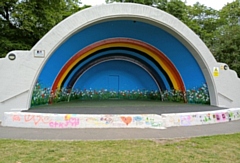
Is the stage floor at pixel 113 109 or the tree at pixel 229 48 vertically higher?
the tree at pixel 229 48

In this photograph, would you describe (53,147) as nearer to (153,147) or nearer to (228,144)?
(153,147)

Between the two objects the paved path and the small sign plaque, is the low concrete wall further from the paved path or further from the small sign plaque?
the small sign plaque

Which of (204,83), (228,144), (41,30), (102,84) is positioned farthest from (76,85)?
(228,144)

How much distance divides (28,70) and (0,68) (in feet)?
2.78

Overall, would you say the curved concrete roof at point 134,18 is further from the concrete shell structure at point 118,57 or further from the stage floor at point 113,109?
the stage floor at point 113,109

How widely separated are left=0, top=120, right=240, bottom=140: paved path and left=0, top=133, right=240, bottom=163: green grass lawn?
39cm

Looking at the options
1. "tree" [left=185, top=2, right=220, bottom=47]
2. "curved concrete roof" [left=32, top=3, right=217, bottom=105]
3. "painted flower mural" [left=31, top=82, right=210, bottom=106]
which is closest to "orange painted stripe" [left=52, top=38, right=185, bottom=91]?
"painted flower mural" [left=31, top=82, right=210, bottom=106]

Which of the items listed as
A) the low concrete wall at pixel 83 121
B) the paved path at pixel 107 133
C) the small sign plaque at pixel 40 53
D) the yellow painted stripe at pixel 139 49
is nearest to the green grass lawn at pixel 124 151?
the paved path at pixel 107 133

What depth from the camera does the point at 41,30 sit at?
14.1m

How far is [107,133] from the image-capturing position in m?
5.71

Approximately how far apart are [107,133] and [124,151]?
1.41 m

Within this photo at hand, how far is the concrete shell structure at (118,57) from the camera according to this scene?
7.83 metres

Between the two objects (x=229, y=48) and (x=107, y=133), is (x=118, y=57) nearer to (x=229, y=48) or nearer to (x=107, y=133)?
(x=107, y=133)

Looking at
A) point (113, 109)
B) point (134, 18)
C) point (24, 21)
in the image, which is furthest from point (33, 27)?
point (113, 109)
